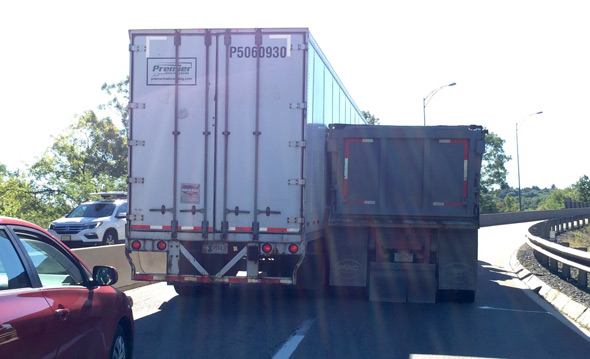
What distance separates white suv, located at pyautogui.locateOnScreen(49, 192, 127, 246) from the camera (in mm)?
19562

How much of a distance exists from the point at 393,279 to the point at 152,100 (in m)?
5.07

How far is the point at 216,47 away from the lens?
376 inches

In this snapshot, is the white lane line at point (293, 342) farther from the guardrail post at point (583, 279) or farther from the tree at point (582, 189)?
the tree at point (582, 189)

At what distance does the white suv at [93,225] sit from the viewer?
64.2ft

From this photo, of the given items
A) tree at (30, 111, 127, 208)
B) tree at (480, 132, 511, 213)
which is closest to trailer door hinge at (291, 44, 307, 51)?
tree at (30, 111, 127, 208)

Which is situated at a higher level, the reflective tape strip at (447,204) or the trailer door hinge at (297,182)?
the trailer door hinge at (297,182)

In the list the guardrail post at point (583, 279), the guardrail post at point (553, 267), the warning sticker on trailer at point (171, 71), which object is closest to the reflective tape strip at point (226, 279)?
the warning sticker on trailer at point (171, 71)

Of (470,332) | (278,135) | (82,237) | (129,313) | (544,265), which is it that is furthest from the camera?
(82,237)

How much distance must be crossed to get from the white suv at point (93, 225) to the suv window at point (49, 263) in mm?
14299

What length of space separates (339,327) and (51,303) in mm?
5291

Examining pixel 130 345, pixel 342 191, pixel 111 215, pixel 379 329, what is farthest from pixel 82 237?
pixel 130 345

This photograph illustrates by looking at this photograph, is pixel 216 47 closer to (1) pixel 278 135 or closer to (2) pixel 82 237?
(1) pixel 278 135

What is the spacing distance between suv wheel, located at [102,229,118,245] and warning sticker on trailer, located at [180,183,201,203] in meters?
11.3

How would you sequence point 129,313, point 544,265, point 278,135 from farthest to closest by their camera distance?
point 544,265
point 278,135
point 129,313
